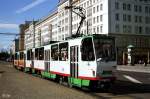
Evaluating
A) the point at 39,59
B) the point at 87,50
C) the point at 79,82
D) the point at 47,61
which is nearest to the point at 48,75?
the point at 47,61

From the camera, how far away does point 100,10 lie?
10500 centimetres

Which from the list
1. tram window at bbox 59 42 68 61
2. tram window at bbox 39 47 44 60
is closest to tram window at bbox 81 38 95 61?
tram window at bbox 59 42 68 61

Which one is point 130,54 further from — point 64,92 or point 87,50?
point 64,92

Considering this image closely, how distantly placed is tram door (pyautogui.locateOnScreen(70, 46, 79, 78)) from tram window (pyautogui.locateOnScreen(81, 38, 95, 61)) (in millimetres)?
1023

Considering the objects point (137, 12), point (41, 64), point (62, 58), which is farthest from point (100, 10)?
point (62, 58)

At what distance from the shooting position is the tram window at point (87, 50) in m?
20.6

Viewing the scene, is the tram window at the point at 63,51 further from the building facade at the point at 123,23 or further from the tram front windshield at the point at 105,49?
the building facade at the point at 123,23

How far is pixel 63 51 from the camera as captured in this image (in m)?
25.4

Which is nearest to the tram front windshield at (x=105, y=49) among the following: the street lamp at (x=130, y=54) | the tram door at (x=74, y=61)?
the tram door at (x=74, y=61)

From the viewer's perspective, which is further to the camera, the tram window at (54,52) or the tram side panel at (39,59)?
the tram side panel at (39,59)

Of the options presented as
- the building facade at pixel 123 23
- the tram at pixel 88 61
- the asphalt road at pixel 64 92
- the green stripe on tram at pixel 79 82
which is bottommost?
the asphalt road at pixel 64 92

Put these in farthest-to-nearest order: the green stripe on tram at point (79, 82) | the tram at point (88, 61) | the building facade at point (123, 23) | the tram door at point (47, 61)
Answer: the building facade at point (123, 23), the tram door at point (47, 61), the green stripe on tram at point (79, 82), the tram at point (88, 61)

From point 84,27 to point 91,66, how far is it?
9506 cm

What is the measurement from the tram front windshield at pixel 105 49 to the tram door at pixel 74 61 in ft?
6.60
